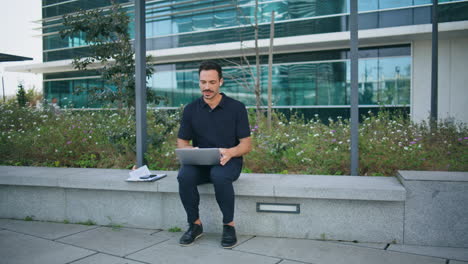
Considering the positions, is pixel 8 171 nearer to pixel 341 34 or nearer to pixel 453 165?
pixel 453 165

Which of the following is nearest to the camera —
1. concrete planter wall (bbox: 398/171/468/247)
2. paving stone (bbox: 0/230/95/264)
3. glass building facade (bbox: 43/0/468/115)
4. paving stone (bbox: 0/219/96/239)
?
paving stone (bbox: 0/230/95/264)

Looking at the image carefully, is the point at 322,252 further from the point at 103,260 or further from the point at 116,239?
the point at 116,239

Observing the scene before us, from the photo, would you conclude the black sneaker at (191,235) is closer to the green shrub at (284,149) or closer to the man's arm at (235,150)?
the man's arm at (235,150)

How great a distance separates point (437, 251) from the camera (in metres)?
3.51

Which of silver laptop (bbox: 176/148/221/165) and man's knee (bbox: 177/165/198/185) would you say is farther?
man's knee (bbox: 177/165/198/185)

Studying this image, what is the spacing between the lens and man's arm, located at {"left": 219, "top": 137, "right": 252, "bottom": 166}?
12.5 feet

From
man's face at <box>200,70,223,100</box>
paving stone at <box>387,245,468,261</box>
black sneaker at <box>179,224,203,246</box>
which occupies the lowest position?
paving stone at <box>387,245,468,261</box>

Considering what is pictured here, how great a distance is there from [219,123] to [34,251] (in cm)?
218

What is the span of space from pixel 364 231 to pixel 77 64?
17.2 feet

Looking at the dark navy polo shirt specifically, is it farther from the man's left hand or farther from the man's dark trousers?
the man's dark trousers

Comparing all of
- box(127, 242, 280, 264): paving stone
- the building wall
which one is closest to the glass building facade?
the building wall

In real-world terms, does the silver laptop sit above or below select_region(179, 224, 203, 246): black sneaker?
above

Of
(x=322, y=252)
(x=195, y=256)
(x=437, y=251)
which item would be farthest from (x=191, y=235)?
(x=437, y=251)

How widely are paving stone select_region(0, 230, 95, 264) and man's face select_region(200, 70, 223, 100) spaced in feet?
6.24
